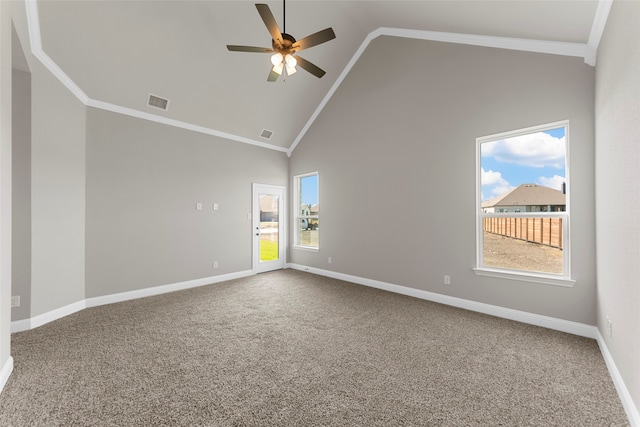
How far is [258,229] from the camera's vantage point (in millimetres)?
5621

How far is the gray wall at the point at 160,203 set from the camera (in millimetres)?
3723

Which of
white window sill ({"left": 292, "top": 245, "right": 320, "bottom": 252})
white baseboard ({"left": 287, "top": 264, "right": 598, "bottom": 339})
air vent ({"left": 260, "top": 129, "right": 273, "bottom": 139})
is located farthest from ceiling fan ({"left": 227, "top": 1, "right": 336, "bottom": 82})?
white window sill ({"left": 292, "top": 245, "right": 320, "bottom": 252})

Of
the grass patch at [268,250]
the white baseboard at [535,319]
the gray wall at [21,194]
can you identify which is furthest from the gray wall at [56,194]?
the white baseboard at [535,319]

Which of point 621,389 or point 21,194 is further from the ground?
point 21,194

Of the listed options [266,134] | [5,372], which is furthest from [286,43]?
[5,372]

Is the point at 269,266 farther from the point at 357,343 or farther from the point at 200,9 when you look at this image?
the point at 200,9

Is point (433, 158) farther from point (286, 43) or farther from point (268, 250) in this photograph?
point (268, 250)

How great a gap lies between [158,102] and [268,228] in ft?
10.2

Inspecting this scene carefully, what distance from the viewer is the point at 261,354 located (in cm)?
238

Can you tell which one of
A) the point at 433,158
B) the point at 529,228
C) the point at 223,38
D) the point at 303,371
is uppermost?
the point at 223,38

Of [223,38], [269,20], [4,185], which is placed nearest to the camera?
[4,185]

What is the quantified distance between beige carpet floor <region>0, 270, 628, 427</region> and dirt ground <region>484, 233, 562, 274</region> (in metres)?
0.70

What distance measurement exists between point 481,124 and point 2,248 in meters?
4.94

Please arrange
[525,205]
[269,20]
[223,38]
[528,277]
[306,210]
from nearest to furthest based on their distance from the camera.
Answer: [269,20]
[528,277]
[525,205]
[223,38]
[306,210]
